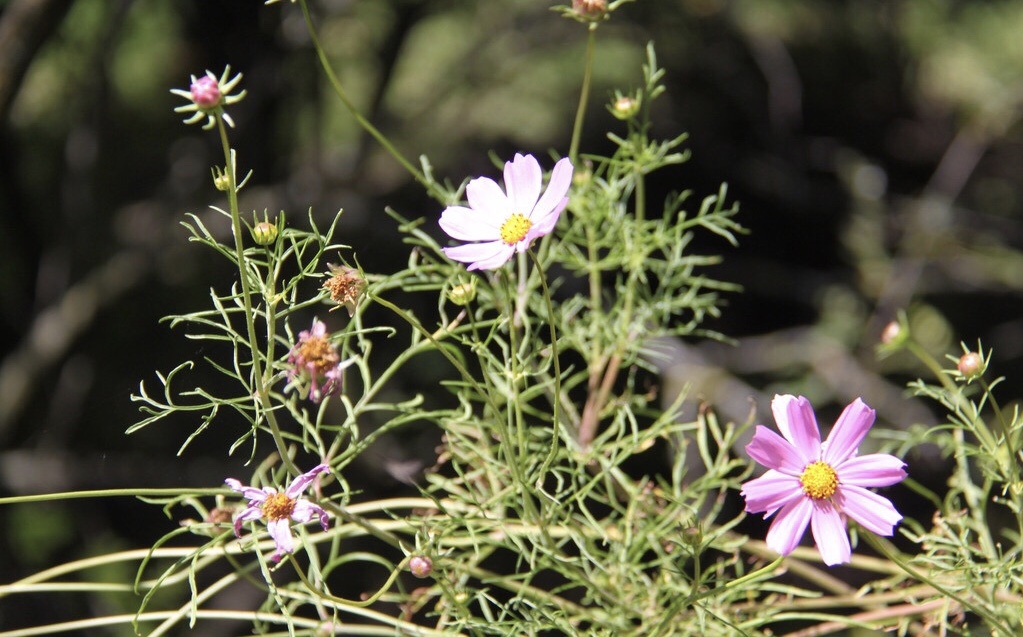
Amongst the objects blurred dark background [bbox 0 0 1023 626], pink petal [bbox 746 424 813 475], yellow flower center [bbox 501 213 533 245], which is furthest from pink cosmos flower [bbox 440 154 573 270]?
blurred dark background [bbox 0 0 1023 626]

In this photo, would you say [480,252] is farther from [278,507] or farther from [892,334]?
[892,334]

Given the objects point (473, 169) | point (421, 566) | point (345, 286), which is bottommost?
point (473, 169)

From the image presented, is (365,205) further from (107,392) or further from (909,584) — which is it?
(909,584)

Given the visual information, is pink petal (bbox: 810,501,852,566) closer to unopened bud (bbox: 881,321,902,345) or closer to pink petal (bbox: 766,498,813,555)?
pink petal (bbox: 766,498,813,555)

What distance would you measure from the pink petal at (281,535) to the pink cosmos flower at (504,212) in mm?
104

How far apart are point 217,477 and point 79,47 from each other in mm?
623

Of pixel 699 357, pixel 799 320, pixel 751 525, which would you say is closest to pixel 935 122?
pixel 799 320

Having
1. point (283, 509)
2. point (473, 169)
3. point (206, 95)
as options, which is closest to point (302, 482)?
point (283, 509)

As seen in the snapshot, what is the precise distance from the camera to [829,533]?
31 centimetres

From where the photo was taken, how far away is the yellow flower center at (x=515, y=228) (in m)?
0.35

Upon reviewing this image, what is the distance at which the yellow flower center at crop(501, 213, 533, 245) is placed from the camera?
1.13ft

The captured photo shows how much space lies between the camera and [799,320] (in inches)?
66.2

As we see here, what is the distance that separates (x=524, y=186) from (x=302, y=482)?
150 mm

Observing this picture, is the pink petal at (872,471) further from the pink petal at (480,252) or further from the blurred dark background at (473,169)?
the blurred dark background at (473,169)
